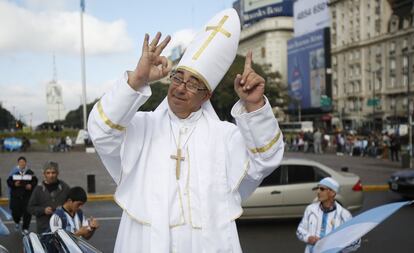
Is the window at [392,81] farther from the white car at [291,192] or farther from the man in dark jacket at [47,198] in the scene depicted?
the man in dark jacket at [47,198]

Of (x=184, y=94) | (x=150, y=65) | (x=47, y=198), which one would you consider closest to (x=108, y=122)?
(x=150, y=65)

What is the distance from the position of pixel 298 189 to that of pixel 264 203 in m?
0.76

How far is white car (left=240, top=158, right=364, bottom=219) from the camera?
10203 millimetres

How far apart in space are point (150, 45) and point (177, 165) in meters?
0.60

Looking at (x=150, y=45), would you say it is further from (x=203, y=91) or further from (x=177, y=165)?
(x=177, y=165)

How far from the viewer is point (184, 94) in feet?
8.52

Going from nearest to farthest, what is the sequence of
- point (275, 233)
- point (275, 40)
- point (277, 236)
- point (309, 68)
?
1. point (277, 236)
2. point (275, 233)
3. point (309, 68)
4. point (275, 40)

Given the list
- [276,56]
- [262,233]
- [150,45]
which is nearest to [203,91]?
[150,45]

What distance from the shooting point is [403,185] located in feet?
44.2

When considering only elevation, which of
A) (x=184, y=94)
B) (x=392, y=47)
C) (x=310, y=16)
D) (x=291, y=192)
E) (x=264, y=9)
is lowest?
(x=291, y=192)

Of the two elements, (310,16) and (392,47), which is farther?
(310,16)

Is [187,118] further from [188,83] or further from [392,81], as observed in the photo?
[392,81]

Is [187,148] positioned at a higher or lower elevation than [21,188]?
higher

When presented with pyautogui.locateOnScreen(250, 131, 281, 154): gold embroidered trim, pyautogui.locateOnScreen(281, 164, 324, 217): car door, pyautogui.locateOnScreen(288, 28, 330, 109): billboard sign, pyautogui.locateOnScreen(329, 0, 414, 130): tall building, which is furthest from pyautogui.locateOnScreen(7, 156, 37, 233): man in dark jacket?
pyautogui.locateOnScreen(288, 28, 330, 109): billboard sign
